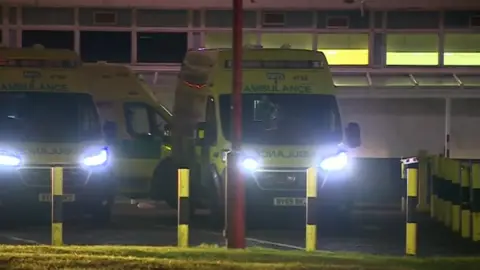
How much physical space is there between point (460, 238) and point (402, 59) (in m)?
11.8

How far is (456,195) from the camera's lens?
47.8 feet

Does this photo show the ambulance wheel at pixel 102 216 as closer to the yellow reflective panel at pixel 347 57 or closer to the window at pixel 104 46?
the window at pixel 104 46

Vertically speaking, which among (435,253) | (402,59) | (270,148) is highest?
(402,59)

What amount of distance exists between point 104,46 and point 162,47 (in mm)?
1545

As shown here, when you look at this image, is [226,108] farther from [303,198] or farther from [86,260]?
[86,260]

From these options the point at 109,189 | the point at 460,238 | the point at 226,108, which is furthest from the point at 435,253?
the point at 109,189

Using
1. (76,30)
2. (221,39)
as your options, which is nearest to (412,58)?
(221,39)

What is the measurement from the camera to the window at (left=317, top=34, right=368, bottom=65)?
81.3 feet

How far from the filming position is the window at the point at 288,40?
24781 millimetres

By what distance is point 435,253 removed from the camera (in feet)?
40.2

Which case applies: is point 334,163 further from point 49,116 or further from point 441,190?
point 49,116

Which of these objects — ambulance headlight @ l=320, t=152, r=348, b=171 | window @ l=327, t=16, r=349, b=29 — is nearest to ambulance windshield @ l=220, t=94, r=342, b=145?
ambulance headlight @ l=320, t=152, r=348, b=171

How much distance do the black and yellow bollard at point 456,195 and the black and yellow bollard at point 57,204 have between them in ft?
20.4

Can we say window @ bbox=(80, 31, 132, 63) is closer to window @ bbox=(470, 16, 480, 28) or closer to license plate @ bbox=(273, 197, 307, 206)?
window @ bbox=(470, 16, 480, 28)
